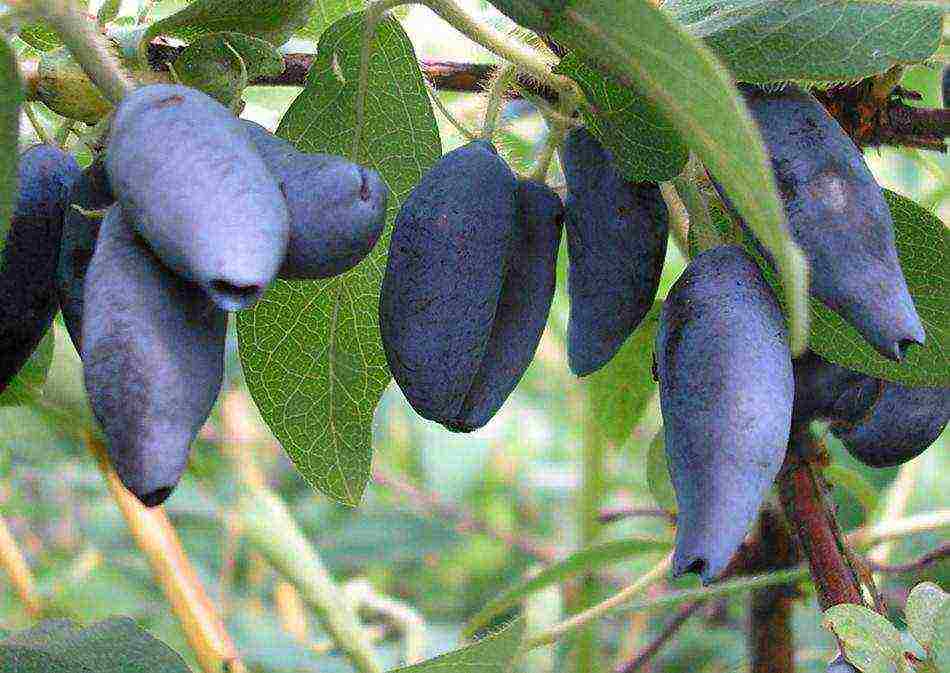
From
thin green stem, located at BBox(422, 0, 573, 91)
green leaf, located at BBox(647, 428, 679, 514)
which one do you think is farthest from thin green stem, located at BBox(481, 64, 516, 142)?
green leaf, located at BBox(647, 428, 679, 514)

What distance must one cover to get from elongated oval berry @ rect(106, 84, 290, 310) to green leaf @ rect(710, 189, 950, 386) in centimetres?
28

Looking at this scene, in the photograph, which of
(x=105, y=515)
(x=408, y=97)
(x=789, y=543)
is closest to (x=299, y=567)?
(x=789, y=543)

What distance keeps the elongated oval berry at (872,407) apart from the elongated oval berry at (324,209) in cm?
31

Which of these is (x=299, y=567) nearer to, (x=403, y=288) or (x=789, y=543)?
(x=789, y=543)

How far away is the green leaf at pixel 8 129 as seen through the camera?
0.50 metres

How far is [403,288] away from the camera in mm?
619

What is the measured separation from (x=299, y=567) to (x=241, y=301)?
0.85 meters

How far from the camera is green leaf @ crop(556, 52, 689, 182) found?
0.62 meters

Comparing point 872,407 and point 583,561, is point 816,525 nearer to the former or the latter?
point 872,407

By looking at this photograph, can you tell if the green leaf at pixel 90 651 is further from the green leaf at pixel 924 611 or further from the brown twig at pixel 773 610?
the brown twig at pixel 773 610

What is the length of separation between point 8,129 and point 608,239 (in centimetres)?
31

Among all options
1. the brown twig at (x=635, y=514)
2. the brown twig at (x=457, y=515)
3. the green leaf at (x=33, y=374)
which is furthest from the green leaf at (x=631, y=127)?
the brown twig at (x=457, y=515)

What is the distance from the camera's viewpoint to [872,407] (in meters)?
0.77

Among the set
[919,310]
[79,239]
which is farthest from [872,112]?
[79,239]
